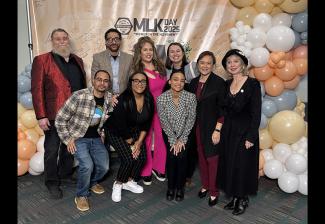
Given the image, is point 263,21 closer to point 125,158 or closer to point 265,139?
point 265,139

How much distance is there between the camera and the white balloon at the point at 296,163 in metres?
3.16

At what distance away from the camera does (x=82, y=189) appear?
3072 millimetres

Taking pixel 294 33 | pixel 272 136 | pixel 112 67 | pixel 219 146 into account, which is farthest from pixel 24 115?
pixel 294 33

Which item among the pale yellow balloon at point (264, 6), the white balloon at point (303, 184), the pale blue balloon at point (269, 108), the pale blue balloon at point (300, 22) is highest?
the pale yellow balloon at point (264, 6)

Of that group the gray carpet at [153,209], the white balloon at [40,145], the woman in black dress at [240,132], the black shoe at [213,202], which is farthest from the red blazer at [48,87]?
the black shoe at [213,202]

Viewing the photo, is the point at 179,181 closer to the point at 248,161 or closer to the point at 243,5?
the point at 248,161

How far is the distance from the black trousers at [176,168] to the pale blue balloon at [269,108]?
1.09 m

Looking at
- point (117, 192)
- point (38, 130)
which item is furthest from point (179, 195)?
point (38, 130)

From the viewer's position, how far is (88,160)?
118 inches

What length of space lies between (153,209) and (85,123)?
1055mm

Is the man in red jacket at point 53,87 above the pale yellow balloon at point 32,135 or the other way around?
above

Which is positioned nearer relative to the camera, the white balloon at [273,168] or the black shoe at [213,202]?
the black shoe at [213,202]

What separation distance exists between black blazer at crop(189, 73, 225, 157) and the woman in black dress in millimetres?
84

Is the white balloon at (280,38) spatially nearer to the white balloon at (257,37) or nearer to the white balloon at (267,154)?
the white balloon at (257,37)
